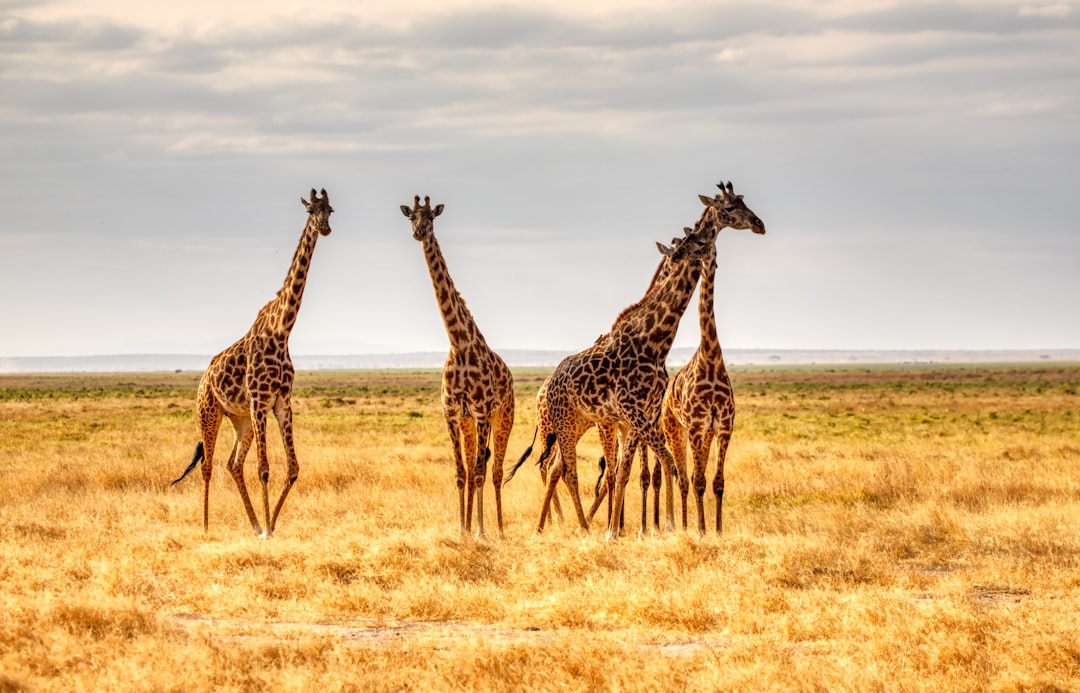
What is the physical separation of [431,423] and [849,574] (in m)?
27.6

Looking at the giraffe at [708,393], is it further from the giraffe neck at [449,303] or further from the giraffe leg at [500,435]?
the giraffe neck at [449,303]

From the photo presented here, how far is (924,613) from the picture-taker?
9266 millimetres

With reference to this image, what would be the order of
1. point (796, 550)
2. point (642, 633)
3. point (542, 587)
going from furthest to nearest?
1. point (796, 550)
2. point (542, 587)
3. point (642, 633)

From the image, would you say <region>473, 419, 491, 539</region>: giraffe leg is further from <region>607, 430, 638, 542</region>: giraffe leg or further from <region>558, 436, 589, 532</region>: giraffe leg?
<region>607, 430, 638, 542</region>: giraffe leg

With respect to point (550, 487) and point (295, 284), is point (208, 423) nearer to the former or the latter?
point (295, 284)

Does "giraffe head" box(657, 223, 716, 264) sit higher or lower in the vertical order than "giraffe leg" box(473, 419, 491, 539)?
higher

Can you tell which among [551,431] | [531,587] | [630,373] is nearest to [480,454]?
[551,431]

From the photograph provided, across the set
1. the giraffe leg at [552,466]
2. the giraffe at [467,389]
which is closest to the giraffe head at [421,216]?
the giraffe at [467,389]

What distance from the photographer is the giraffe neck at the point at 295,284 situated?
1463 cm

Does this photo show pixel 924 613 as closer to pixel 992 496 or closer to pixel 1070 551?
pixel 1070 551

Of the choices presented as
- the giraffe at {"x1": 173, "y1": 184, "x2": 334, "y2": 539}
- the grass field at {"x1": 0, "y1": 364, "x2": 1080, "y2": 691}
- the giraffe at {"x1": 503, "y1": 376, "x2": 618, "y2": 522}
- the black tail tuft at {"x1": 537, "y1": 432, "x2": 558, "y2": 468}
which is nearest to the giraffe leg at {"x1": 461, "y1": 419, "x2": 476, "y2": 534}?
the grass field at {"x1": 0, "y1": 364, "x2": 1080, "y2": 691}

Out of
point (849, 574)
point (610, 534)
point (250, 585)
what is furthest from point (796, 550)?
point (250, 585)

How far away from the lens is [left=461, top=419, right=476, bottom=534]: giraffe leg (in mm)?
13459

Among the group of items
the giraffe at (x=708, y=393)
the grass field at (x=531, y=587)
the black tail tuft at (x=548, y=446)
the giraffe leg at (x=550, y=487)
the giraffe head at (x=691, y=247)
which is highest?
the giraffe head at (x=691, y=247)
